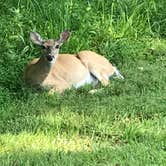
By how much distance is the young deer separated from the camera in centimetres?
826

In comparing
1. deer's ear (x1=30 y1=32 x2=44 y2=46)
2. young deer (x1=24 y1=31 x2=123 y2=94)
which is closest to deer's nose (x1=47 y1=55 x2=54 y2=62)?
Answer: young deer (x1=24 y1=31 x2=123 y2=94)

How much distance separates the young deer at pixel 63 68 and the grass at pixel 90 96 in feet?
0.69

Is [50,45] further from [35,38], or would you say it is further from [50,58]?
[35,38]

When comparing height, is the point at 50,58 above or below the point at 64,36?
below

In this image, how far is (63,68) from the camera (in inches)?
→ 344

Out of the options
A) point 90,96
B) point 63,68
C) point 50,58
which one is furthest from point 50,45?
point 90,96

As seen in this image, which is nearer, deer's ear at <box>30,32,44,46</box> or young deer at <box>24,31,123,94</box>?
young deer at <box>24,31,123,94</box>

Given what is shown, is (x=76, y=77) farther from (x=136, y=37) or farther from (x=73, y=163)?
(x=73, y=163)

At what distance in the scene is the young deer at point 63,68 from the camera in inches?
325

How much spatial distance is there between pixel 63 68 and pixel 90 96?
116cm

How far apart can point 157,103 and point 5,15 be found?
11.1ft

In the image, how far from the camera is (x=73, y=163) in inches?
220

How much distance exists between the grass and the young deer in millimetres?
210

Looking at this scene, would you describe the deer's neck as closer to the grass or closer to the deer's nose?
the deer's nose
